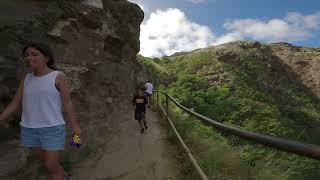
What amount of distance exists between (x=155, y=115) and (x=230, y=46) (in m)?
44.9

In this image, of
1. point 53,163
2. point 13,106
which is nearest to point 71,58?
point 13,106

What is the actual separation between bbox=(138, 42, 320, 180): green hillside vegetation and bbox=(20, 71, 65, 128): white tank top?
6.59 ft

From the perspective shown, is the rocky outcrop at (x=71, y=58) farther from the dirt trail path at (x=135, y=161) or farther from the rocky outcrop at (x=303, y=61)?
the rocky outcrop at (x=303, y=61)

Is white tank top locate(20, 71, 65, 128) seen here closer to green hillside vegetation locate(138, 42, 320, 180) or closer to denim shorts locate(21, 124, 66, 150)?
denim shorts locate(21, 124, 66, 150)

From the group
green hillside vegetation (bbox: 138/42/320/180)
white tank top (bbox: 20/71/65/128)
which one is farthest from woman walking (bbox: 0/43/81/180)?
green hillside vegetation (bbox: 138/42/320/180)

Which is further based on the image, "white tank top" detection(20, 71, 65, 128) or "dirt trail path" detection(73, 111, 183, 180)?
"dirt trail path" detection(73, 111, 183, 180)

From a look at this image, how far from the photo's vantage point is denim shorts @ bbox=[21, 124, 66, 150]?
439cm

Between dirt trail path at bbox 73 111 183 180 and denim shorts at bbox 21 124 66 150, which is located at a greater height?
denim shorts at bbox 21 124 66 150

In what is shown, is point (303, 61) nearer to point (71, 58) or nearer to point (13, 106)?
point (71, 58)

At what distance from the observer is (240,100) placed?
37.8 metres

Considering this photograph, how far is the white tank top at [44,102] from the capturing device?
4.40 meters

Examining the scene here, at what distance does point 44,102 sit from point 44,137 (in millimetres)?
339

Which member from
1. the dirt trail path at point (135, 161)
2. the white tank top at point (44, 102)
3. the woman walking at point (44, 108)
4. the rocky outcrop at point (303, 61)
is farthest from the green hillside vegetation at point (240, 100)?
the white tank top at point (44, 102)

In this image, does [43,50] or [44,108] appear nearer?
[44,108]
